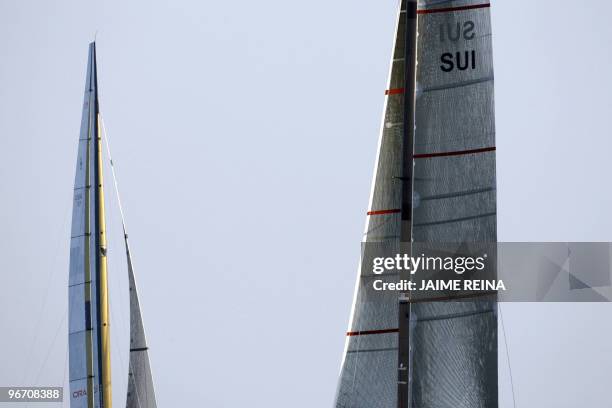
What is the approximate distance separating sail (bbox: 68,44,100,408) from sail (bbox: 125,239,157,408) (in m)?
0.75

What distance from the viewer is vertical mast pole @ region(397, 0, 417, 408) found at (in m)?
19.3

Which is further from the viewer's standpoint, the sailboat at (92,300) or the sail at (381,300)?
the sailboat at (92,300)

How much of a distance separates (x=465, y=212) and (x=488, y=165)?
2.58 feet

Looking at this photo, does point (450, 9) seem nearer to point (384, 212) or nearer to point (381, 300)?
point (384, 212)

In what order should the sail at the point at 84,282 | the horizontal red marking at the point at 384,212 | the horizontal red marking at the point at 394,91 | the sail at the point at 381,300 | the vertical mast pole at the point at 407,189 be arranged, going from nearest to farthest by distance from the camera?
the vertical mast pole at the point at 407,189 → the sail at the point at 381,300 → the horizontal red marking at the point at 384,212 → the horizontal red marking at the point at 394,91 → the sail at the point at 84,282

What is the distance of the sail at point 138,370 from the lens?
28.5m

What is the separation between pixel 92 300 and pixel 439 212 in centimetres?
1164

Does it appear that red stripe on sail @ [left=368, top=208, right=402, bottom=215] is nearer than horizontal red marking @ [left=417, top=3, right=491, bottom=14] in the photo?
No

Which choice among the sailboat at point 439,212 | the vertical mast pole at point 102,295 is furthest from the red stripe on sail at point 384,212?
the vertical mast pole at point 102,295

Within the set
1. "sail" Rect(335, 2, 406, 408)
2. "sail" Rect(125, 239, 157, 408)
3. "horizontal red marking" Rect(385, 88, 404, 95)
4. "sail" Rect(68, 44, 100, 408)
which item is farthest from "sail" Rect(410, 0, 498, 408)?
"sail" Rect(68, 44, 100, 408)

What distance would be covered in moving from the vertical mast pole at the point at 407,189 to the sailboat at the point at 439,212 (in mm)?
15

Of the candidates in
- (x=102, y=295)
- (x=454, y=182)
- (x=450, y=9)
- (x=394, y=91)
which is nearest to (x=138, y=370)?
(x=102, y=295)

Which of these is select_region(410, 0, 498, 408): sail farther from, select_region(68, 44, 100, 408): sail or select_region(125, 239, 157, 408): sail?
select_region(68, 44, 100, 408): sail

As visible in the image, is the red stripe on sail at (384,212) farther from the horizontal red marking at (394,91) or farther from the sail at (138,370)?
the sail at (138,370)
